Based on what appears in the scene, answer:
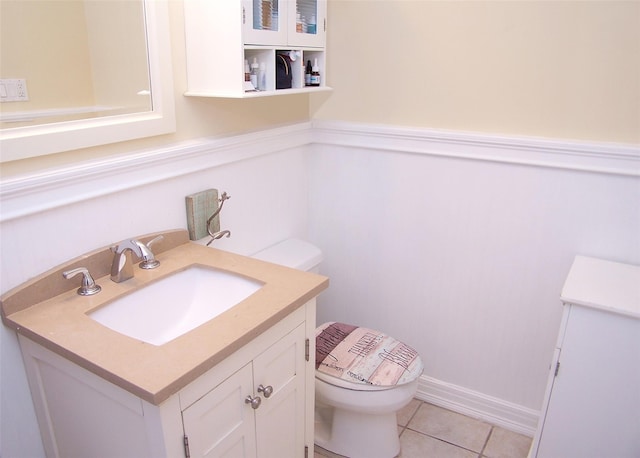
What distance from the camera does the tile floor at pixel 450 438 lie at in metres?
1.82

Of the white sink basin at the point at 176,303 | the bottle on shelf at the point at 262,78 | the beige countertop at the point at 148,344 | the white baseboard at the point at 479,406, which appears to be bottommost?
the white baseboard at the point at 479,406

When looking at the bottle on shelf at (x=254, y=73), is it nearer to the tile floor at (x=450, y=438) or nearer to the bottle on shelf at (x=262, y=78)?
the bottle on shelf at (x=262, y=78)

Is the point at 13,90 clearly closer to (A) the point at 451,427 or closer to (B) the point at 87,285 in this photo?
(B) the point at 87,285

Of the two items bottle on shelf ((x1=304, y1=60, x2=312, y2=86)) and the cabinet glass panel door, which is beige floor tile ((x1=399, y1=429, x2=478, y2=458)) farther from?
the cabinet glass panel door

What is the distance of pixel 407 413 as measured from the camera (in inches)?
80.1

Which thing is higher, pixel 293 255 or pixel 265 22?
pixel 265 22

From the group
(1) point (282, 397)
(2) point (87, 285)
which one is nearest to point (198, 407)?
Answer: (1) point (282, 397)

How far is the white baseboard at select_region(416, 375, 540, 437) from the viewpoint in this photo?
190 centimetres

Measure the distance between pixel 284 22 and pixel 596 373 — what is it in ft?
4.49

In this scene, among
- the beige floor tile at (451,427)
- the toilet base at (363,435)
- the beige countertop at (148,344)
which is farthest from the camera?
the beige floor tile at (451,427)

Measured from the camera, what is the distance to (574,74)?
1556mm

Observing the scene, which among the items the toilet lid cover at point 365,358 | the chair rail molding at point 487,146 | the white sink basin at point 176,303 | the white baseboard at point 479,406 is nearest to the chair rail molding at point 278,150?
the chair rail molding at point 487,146

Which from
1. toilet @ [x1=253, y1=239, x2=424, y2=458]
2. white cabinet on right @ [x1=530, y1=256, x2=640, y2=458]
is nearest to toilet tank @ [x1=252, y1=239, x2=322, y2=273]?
toilet @ [x1=253, y1=239, x2=424, y2=458]

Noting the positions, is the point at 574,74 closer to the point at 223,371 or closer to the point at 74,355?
the point at 223,371
